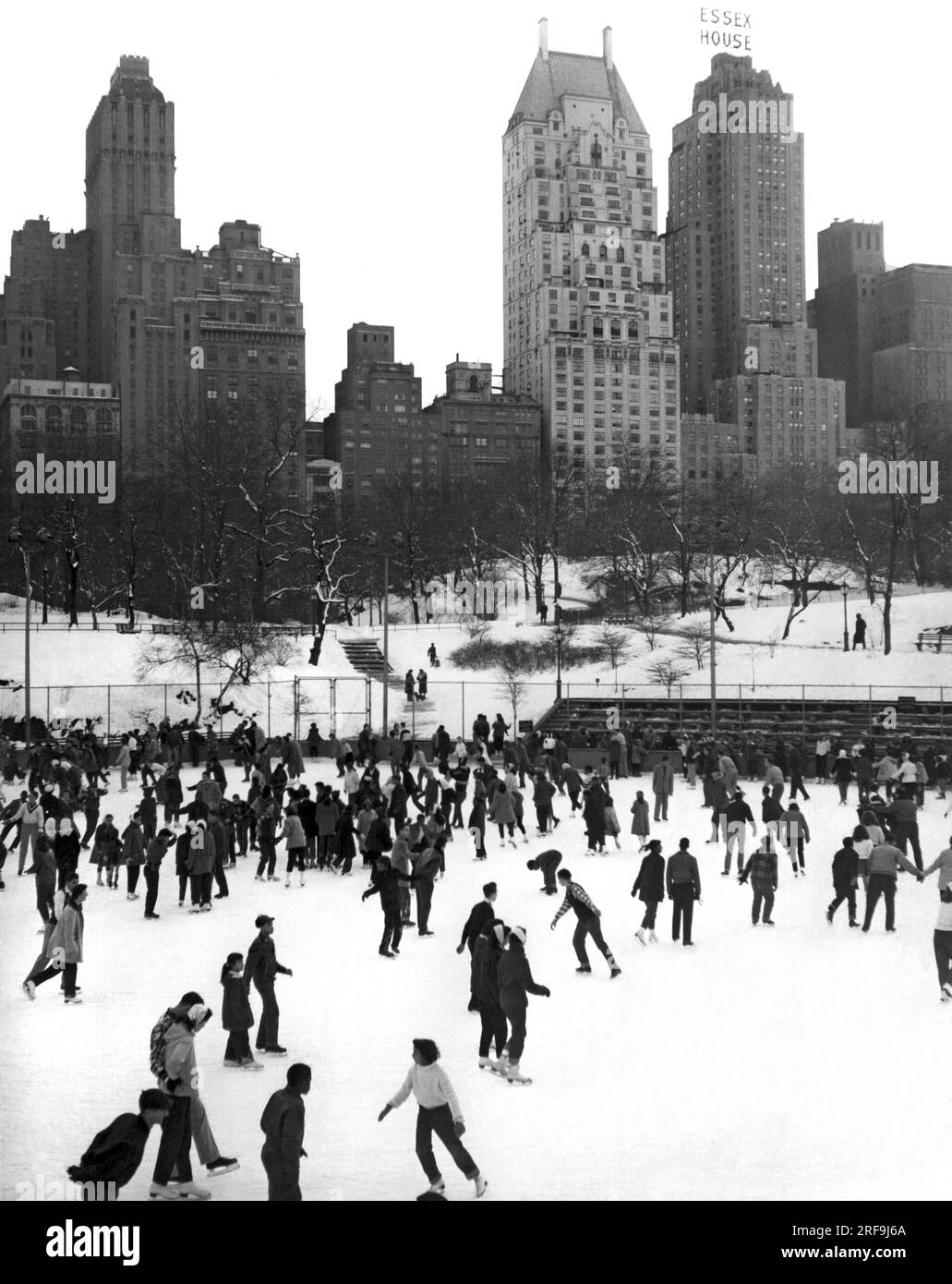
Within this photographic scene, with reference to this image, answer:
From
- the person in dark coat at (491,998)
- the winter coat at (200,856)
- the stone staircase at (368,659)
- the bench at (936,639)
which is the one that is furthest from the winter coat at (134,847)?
the bench at (936,639)

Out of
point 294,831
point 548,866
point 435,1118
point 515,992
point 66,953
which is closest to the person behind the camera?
point 435,1118

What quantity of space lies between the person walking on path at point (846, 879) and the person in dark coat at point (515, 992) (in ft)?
18.3

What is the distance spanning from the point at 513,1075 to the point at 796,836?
8672 mm

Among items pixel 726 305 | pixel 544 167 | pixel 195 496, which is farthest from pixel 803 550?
pixel 726 305

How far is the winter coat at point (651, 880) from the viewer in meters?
13.6

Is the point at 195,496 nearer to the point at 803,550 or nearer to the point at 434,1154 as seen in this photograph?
the point at 803,550

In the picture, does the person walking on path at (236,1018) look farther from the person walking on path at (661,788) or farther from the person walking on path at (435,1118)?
the person walking on path at (661,788)

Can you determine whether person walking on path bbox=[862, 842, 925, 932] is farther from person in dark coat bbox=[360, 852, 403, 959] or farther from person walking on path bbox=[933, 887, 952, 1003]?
person in dark coat bbox=[360, 852, 403, 959]

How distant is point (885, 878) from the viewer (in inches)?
549

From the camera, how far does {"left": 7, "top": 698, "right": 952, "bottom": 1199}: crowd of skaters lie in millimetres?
9523

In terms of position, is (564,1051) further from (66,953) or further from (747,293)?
(747,293)

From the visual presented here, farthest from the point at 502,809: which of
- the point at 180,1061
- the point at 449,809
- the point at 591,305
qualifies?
the point at 591,305

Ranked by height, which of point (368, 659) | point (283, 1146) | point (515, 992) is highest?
point (368, 659)

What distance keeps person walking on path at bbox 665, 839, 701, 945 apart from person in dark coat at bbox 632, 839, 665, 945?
0.15m
